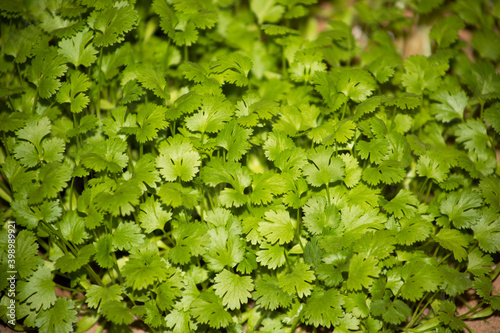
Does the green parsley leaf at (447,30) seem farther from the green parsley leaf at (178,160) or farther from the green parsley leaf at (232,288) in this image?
the green parsley leaf at (232,288)

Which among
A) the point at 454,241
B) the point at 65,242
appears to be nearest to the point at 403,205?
the point at 454,241

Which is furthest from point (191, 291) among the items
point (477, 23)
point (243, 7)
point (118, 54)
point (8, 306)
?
point (477, 23)

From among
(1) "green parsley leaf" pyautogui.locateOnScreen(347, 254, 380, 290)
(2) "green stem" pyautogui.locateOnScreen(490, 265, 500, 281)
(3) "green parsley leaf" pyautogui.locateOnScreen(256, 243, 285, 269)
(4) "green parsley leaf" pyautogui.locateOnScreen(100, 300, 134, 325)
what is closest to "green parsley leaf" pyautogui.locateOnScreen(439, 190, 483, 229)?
(2) "green stem" pyautogui.locateOnScreen(490, 265, 500, 281)

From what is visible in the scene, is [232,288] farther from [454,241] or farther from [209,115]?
[454,241]

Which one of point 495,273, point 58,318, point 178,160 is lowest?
point 495,273

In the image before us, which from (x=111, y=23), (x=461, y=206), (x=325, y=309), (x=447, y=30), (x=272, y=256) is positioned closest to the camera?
(x=325, y=309)

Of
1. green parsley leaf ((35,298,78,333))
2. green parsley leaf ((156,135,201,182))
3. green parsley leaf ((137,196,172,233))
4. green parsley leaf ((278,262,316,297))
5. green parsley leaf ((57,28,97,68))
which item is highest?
green parsley leaf ((57,28,97,68))

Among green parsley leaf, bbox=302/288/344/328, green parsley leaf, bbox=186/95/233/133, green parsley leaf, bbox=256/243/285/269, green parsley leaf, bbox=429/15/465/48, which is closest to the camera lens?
green parsley leaf, bbox=302/288/344/328

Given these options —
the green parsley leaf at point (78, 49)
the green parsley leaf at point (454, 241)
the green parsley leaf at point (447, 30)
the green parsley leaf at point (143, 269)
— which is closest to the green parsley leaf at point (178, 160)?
the green parsley leaf at point (143, 269)

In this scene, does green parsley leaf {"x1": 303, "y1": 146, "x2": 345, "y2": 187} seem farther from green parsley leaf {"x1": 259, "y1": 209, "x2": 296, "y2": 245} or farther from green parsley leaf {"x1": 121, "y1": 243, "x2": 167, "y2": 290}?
green parsley leaf {"x1": 121, "y1": 243, "x2": 167, "y2": 290}

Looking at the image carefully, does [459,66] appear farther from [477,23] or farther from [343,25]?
[343,25]
